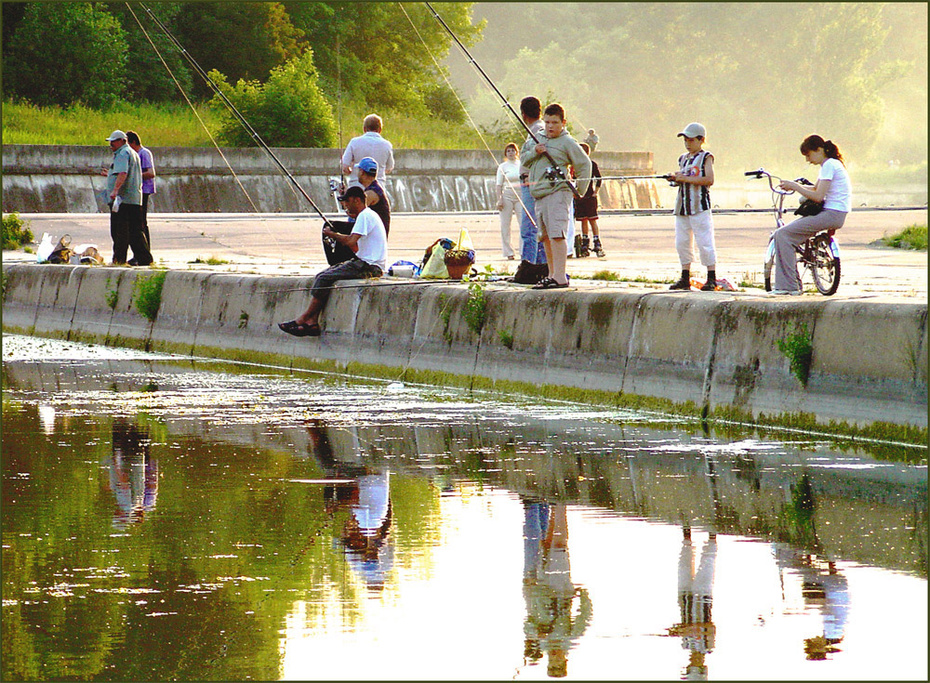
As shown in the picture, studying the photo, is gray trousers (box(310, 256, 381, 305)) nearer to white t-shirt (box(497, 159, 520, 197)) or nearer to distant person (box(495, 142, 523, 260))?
white t-shirt (box(497, 159, 520, 197))

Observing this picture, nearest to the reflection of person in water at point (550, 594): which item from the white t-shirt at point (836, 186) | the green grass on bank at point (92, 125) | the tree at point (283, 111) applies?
the white t-shirt at point (836, 186)

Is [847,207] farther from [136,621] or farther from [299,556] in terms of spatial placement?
[136,621]

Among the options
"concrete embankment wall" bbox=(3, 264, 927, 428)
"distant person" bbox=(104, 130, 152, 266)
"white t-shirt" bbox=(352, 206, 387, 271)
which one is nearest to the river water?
"concrete embankment wall" bbox=(3, 264, 927, 428)

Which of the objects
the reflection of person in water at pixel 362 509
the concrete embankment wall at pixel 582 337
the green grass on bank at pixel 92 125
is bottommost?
the reflection of person in water at pixel 362 509

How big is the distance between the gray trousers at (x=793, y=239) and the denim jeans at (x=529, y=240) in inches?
103

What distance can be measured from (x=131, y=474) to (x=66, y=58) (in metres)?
40.9

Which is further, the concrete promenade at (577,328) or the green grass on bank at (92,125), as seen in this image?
the green grass on bank at (92,125)

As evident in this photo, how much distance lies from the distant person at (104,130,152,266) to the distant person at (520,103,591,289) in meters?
7.19

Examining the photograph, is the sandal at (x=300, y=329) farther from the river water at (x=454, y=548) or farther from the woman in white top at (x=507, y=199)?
the woman in white top at (x=507, y=199)

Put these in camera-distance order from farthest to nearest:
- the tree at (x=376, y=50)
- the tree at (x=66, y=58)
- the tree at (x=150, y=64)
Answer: the tree at (x=376, y=50) → the tree at (x=150, y=64) → the tree at (x=66, y=58)

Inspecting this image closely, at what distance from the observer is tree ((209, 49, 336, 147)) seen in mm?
45469

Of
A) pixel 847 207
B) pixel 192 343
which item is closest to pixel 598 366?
pixel 847 207

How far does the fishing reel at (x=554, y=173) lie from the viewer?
1352 cm

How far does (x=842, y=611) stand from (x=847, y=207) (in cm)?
768
